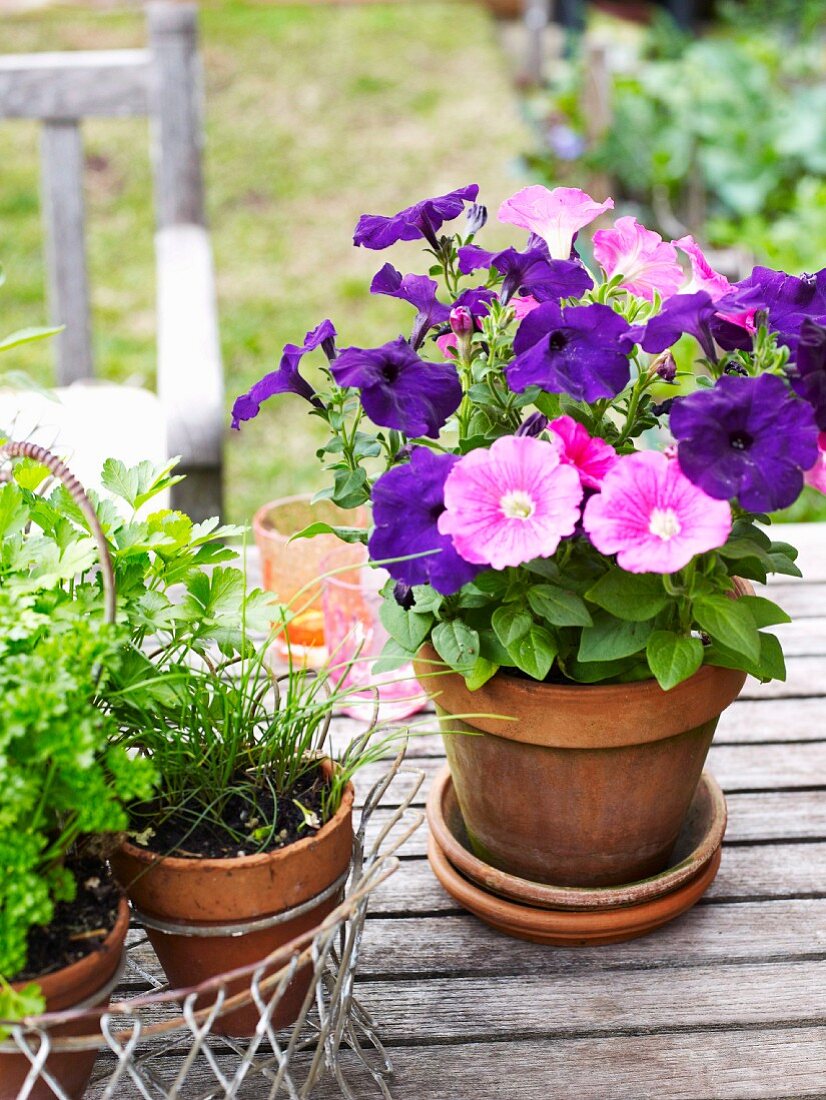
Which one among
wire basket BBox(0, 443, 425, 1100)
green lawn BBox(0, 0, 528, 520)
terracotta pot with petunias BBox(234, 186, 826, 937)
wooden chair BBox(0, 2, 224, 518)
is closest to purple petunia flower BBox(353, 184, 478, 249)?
terracotta pot with petunias BBox(234, 186, 826, 937)

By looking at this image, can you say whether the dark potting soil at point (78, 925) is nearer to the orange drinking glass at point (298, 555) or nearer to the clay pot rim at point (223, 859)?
the clay pot rim at point (223, 859)

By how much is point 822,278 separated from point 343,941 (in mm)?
625

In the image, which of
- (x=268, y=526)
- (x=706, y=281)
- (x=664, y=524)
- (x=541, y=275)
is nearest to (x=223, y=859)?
(x=664, y=524)

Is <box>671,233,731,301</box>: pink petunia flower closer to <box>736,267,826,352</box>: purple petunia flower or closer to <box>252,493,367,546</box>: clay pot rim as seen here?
<box>736,267,826,352</box>: purple petunia flower

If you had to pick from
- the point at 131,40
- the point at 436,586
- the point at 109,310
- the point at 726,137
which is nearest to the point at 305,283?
the point at 109,310

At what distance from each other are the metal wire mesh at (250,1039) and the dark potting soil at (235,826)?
0.05 meters

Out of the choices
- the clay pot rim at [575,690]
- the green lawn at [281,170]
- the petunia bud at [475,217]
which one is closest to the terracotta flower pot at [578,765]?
the clay pot rim at [575,690]

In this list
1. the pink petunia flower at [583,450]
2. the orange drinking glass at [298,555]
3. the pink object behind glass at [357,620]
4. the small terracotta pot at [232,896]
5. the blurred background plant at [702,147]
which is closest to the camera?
the small terracotta pot at [232,896]

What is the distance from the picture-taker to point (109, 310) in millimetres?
4582

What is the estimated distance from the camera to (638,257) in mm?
990

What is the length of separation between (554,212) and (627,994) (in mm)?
628

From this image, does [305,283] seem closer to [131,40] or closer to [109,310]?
[109,310]

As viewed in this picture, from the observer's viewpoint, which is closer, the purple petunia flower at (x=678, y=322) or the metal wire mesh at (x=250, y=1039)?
the metal wire mesh at (x=250, y=1039)

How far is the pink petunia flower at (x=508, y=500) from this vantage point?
0.83m
